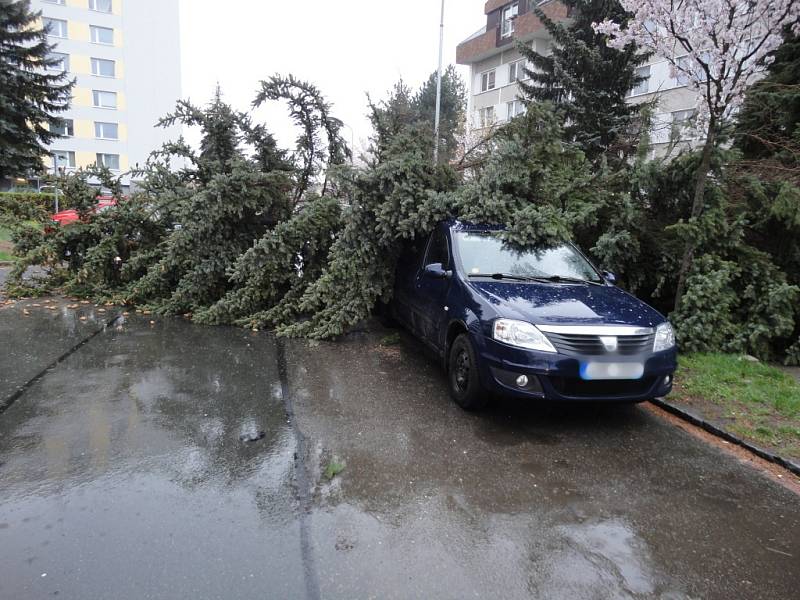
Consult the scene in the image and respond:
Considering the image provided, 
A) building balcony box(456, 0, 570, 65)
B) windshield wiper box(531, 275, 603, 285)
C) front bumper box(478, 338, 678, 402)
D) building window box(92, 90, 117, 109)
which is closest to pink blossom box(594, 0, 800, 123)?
windshield wiper box(531, 275, 603, 285)

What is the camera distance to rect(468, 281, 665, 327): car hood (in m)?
4.57

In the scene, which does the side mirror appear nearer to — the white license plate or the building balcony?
the white license plate

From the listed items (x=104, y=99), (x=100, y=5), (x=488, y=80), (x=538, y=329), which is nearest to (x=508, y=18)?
(x=488, y=80)

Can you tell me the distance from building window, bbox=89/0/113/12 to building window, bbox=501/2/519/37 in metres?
35.4

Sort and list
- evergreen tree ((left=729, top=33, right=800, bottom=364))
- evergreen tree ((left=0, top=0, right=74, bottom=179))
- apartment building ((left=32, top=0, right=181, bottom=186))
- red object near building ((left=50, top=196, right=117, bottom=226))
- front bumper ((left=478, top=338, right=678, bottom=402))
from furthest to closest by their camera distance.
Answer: apartment building ((left=32, top=0, right=181, bottom=186)) → evergreen tree ((left=0, top=0, right=74, bottom=179)) → red object near building ((left=50, top=196, right=117, bottom=226)) → evergreen tree ((left=729, top=33, right=800, bottom=364)) → front bumper ((left=478, top=338, right=678, bottom=402))

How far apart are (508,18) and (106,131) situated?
117 feet

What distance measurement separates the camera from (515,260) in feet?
19.1

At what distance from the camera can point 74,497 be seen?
11.2 feet

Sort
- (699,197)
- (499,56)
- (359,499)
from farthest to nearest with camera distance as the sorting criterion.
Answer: (499,56) → (699,197) → (359,499)

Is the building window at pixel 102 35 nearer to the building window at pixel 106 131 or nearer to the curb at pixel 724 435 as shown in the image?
the building window at pixel 106 131

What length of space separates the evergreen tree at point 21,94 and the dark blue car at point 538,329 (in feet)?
91.9

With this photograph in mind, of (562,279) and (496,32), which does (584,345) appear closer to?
(562,279)

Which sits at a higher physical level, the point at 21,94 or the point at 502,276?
the point at 21,94

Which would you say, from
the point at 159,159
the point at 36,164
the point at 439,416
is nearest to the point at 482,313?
the point at 439,416
